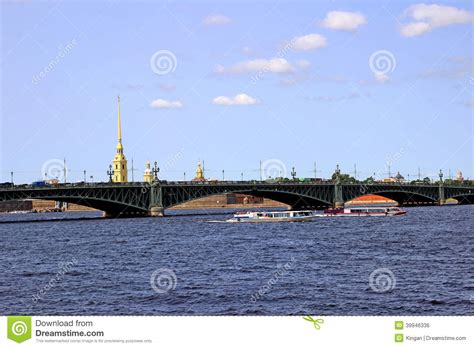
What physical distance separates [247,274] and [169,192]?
→ 8591 centimetres

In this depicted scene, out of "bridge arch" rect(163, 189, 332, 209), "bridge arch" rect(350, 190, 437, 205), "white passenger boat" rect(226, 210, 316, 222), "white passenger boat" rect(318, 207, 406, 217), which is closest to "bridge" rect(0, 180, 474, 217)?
"bridge arch" rect(163, 189, 332, 209)

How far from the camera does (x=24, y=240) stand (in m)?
86.9

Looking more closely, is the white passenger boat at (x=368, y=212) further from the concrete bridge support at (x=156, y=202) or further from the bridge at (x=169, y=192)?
the concrete bridge support at (x=156, y=202)

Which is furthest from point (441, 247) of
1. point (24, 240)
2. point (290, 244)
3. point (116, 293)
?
point (24, 240)

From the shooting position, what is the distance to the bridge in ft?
371

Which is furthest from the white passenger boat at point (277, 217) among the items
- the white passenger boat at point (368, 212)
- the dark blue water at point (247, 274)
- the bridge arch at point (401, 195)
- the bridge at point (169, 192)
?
the bridge arch at point (401, 195)

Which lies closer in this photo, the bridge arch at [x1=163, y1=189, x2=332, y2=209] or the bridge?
the bridge

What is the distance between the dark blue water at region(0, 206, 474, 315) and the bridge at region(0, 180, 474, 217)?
3179 cm

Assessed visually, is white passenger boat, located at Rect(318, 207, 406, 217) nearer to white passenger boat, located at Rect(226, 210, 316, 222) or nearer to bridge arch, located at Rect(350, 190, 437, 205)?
white passenger boat, located at Rect(226, 210, 316, 222)

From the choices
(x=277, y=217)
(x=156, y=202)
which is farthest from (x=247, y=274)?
(x=156, y=202)

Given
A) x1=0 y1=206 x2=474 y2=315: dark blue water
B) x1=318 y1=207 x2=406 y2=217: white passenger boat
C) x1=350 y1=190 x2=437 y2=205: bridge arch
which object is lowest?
x1=0 y1=206 x2=474 y2=315: dark blue water

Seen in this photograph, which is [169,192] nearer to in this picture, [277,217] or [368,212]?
[277,217]
